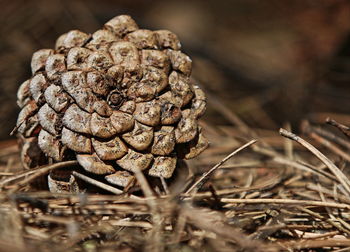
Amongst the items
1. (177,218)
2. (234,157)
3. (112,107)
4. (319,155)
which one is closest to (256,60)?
(234,157)

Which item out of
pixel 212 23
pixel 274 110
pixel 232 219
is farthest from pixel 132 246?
pixel 212 23

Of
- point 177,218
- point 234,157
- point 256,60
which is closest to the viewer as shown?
point 177,218

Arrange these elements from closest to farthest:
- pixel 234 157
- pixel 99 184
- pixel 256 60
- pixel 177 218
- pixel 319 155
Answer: pixel 177 218 → pixel 99 184 → pixel 319 155 → pixel 234 157 → pixel 256 60

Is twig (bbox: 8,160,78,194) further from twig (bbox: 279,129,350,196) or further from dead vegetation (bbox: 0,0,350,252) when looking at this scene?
twig (bbox: 279,129,350,196)

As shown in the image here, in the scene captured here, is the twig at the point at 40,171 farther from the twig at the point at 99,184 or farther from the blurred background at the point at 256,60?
the blurred background at the point at 256,60

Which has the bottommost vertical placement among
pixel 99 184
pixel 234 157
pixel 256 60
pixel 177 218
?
pixel 177 218

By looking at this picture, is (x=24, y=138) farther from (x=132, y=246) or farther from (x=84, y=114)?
(x=132, y=246)

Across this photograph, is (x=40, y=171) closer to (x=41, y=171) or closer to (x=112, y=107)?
(x=41, y=171)
